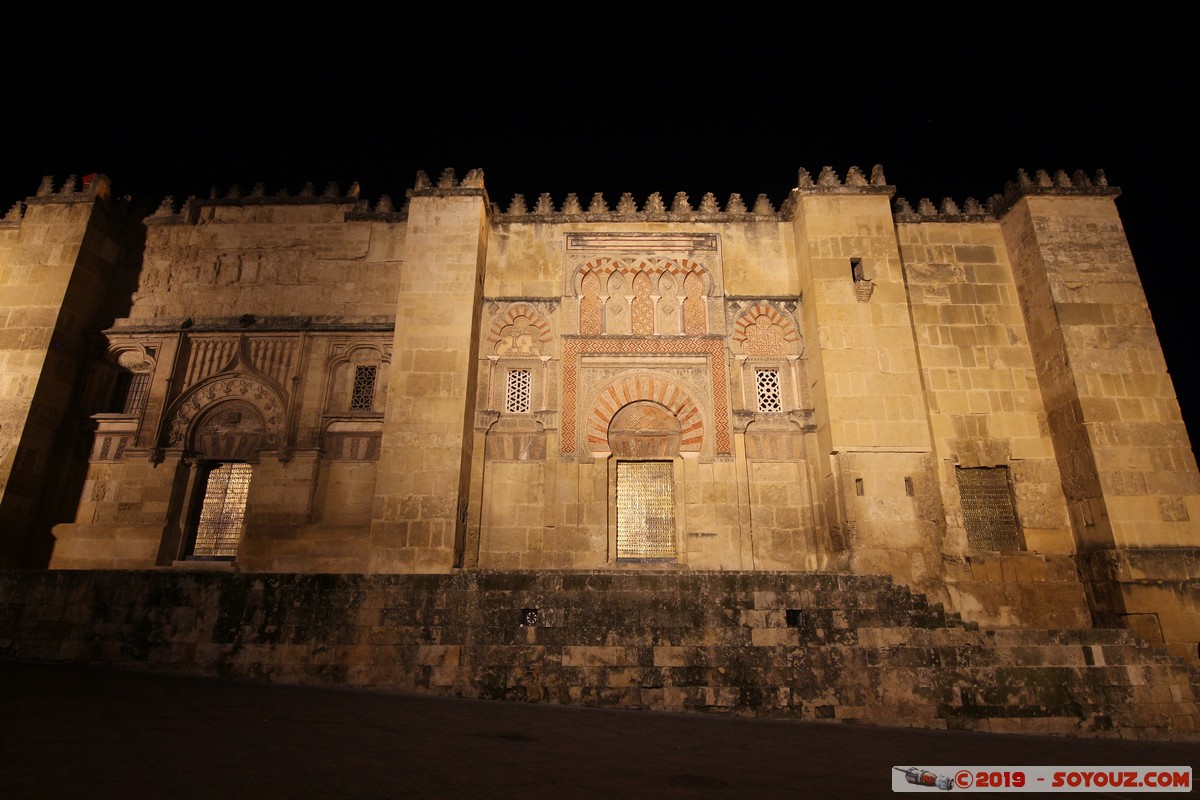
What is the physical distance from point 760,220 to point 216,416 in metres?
10.4

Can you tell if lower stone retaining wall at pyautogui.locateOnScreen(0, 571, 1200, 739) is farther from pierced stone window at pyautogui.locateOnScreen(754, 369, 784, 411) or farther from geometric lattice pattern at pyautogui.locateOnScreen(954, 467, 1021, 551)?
pierced stone window at pyautogui.locateOnScreen(754, 369, 784, 411)

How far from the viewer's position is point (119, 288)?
11414 mm

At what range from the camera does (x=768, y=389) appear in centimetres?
1063

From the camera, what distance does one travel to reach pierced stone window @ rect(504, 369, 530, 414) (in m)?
10.5

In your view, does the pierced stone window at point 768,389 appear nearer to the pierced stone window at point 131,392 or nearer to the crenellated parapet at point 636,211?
the crenellated parapet at point 636,211

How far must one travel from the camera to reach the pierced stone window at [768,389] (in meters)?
10.5

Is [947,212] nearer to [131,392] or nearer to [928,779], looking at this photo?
[928,779]

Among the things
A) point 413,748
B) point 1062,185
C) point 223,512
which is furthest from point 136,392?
point 1062,185

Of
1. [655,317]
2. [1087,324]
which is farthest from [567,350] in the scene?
[1087,324]

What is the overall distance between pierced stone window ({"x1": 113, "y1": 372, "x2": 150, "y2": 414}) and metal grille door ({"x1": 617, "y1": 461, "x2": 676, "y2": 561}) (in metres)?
8.48

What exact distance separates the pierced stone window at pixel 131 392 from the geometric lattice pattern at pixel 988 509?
45.7 feet

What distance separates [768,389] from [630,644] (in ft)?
18.4

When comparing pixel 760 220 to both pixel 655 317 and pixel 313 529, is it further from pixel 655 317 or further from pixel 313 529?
pixel 313 529

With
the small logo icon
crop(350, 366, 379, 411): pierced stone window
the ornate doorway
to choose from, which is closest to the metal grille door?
the ornate doorway
